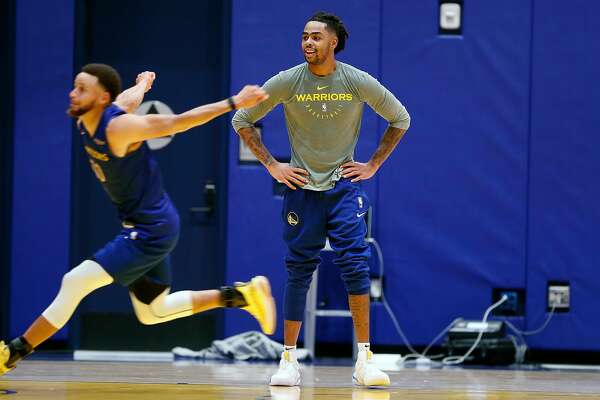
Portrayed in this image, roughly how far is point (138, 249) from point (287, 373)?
3.06ft

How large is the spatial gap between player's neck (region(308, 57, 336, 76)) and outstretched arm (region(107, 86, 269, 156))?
0.72 metres

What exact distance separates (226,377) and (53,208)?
7.92ft

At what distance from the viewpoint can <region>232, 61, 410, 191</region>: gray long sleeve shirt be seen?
4.58 m

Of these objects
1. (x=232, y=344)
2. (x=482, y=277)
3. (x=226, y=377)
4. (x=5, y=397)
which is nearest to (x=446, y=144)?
(x=482, y=277)

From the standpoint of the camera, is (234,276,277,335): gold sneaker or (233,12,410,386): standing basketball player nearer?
(234,276,277,335): gold sneaker

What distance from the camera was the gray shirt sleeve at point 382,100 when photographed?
4648 mm

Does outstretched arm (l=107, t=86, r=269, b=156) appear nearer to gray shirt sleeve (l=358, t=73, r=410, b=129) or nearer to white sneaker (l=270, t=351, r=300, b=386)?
gray shirt sleeve (l=358, t=73, r=410, b=129)

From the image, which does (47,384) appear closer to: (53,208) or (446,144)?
(53,208)

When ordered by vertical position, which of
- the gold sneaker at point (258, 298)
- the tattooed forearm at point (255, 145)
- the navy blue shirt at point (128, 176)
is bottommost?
the gold sneaker at point (258, 298)

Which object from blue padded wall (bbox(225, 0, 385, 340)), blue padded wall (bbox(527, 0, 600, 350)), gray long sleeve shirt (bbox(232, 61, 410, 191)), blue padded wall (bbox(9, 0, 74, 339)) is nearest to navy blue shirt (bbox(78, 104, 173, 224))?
gray long sleeve shirt (bbox(232, 61, 410, 191))

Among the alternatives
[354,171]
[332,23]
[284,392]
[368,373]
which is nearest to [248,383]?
[284,392]

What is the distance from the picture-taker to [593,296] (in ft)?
21.9

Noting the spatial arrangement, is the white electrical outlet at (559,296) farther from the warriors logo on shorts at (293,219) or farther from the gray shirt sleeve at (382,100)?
the warriors logo on shorts at (293,219)

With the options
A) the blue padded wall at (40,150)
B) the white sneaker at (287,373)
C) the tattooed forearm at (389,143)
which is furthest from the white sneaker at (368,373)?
the blue padded wall at (40,150)
